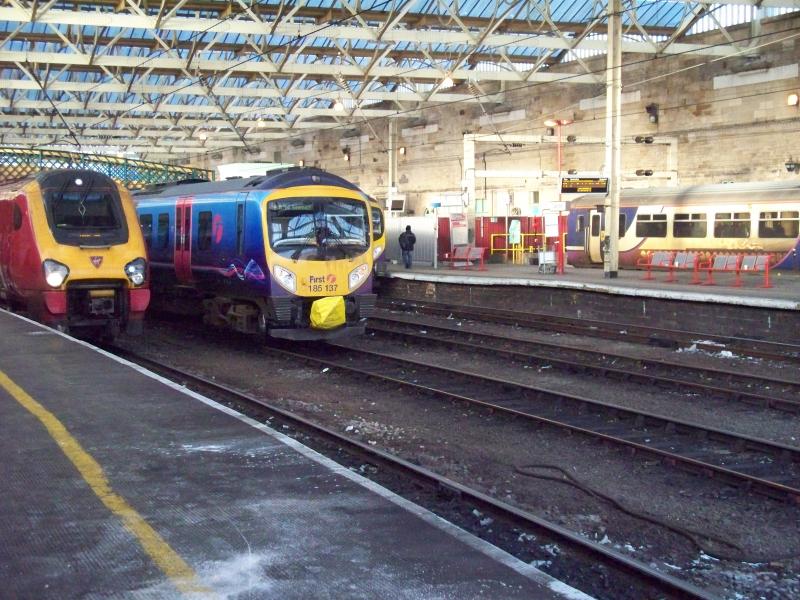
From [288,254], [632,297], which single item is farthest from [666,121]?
[288,254]

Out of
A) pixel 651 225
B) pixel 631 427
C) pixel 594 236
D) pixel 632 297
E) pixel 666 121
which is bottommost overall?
pixel 631 427

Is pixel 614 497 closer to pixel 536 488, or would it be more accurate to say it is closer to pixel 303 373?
pixel 536 488

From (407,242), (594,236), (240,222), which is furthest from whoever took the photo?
(407,242)

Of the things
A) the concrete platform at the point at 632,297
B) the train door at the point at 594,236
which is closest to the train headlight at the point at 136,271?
the concrete platform at the point at 632,297

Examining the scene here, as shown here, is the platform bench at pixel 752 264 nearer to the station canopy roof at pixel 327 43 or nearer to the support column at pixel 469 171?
the station canopy roof at pixel 327 43

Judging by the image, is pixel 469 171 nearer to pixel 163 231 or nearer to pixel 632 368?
pixel 163 231

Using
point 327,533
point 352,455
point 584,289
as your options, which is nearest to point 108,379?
point 352,455

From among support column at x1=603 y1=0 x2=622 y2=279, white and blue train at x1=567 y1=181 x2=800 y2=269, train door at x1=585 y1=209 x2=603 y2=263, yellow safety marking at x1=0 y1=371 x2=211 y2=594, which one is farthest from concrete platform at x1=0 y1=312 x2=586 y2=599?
train door at x1=585 y1=209 x2=603 y2=263

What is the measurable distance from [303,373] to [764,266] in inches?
511

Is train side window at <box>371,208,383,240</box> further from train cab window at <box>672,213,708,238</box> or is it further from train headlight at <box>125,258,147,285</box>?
train headlight at <box>125,258,147,285</box>

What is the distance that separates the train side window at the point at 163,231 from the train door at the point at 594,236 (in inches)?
660

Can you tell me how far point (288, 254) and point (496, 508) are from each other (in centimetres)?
793

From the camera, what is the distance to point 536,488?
24.4 feet

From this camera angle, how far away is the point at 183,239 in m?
16.3
